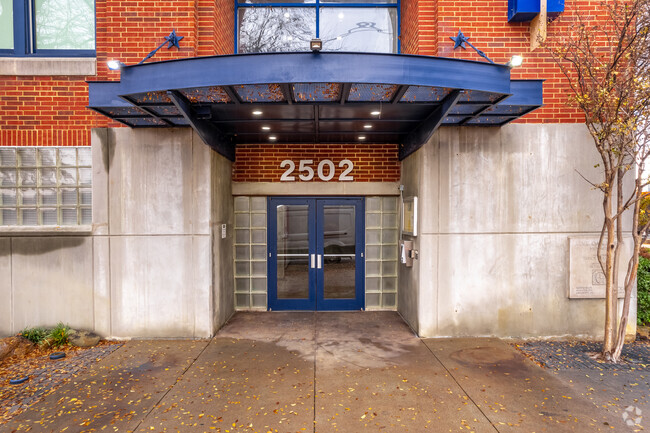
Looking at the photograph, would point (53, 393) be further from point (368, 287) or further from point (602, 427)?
point (602, 427)

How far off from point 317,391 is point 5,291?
5.80 m

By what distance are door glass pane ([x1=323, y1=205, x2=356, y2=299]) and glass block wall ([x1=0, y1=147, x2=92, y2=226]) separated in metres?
4.65

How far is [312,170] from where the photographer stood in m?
7.49

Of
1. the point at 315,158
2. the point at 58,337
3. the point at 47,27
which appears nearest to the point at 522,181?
the point at 315,158

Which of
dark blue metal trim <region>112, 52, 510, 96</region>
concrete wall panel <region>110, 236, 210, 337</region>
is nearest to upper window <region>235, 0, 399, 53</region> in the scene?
dark blue metal trim <region>112, 52, 510, 96</region>

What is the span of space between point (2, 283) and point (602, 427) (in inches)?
350

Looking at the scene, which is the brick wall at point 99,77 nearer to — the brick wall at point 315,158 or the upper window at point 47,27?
the upper window at point 47,27

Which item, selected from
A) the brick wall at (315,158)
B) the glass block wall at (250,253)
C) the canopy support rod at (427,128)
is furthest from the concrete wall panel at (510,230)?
the glass block wall at (250,253)

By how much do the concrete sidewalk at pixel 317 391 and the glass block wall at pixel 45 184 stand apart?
2.73m

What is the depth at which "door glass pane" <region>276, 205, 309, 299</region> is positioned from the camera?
25.3 ft

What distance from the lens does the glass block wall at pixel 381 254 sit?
7789mm

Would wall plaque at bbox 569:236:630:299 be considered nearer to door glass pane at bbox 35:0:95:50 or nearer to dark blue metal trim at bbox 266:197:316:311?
dark blue metal trim at bbox 266:197:316:311

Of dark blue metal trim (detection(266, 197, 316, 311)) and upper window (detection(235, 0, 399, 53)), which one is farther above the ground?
upper window (detection(235, 0, 399, 53))

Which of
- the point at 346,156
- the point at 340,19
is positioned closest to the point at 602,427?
the point at 346,156
